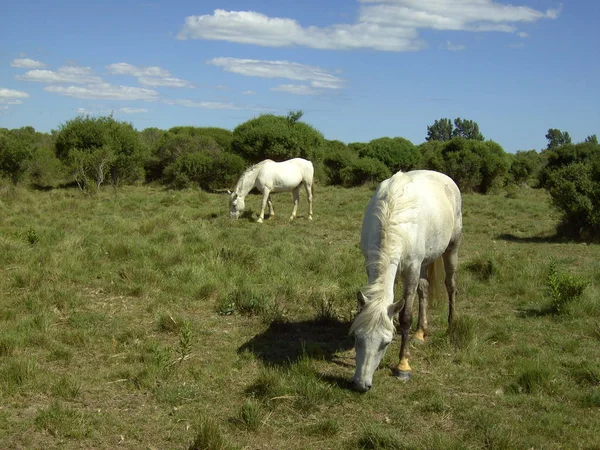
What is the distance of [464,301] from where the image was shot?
8.15 metres

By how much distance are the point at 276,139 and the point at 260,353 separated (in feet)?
68.9

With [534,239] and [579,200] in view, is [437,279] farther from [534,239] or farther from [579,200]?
[579,200]

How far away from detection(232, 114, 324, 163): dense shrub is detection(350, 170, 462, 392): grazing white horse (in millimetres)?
19693

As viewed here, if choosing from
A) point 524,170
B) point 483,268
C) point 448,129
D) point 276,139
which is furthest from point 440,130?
point 483,268

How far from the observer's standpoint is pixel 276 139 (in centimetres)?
2638

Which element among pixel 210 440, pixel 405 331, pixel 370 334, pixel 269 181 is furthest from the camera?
pixel 269 181

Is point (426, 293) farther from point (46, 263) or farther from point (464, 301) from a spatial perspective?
point (46, 263)

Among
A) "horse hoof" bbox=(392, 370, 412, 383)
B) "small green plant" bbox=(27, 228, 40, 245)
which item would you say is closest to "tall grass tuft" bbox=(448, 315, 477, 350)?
"horse hoof" bbox=(392, 370, 412, 383)

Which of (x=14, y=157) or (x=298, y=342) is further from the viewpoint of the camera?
(x=14, y=157)

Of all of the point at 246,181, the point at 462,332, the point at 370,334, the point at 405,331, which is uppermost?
the point at 246,181

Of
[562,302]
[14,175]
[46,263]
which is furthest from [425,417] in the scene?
[14,175]

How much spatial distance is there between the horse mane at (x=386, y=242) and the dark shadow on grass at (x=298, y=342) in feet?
3.89

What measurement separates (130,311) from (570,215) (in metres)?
11.0

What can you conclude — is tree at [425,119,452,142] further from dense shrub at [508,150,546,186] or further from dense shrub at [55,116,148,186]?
dense shrub at [55,116,148,186]
